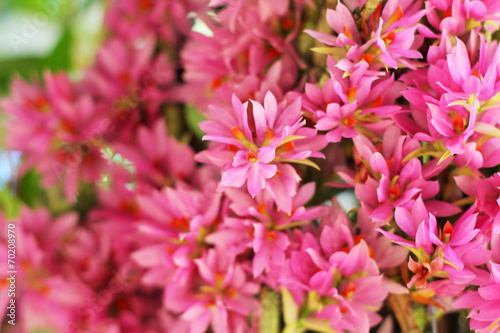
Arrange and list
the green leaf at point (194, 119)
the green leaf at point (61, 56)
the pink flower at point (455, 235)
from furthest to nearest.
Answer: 1. the green leaf at point (61, 56)
2. the green leaf at point (194, 119)
3. the pink flower at point (455, 235)

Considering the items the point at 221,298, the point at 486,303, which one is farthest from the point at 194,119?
the point at 486,303

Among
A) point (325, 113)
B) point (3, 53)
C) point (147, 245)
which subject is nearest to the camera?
point (325, 113)

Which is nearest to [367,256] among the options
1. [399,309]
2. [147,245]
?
[399,309]

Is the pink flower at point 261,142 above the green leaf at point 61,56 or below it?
above

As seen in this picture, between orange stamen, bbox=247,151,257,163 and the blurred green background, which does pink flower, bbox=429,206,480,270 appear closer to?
orange stamen, bbox=247,151,257,163

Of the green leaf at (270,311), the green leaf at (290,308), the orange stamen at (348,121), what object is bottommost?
the green leaf at (270,311)

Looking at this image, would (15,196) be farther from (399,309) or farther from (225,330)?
(399,309)

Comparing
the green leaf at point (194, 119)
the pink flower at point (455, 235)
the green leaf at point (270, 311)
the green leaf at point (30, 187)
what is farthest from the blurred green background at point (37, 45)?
the pink flower at point (455, 235)

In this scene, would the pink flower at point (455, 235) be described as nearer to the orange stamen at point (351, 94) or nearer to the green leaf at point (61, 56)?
the orange stamen at point (351, 94)
